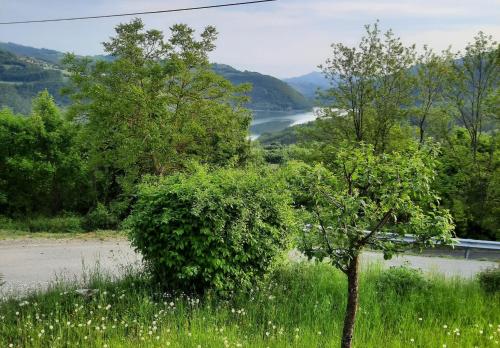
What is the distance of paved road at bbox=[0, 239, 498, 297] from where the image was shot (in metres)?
9.13

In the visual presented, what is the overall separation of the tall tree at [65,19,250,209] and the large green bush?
10758 mm

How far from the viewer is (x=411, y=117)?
19844mm

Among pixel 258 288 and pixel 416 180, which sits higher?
pixel 416 180

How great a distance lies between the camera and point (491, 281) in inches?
281

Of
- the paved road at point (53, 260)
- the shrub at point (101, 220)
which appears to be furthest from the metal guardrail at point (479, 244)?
the shrub at point (101, 220)

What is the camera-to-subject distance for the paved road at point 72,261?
30.0 feet

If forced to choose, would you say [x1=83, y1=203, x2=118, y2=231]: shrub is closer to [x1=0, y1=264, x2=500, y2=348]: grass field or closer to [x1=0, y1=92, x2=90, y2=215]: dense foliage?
[x1=0, y1=92, x2=90, y2=215]: dense foliage

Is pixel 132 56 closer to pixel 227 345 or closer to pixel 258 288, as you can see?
pixel 258 288

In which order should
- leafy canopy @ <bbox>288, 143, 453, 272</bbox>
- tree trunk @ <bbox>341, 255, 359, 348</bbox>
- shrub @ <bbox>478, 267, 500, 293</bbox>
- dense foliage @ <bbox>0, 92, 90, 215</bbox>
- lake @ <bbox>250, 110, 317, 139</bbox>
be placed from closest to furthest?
leafy canopy @ <bbox>288, 143, 453, 272</bbox> → tree trunk @ <bbox>341, 255, 359, 348</bbox> → shrub @ <bbox>478, 267, 500, 293</bbox> → dense foliage @ <bbox>0, 92, 90, 215</bbox> → lake @ <bbox>250, 110, 317, 139</bbox>

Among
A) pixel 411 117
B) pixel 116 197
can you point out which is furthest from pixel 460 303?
pixel 116 197

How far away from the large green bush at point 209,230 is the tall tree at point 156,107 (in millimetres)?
10758

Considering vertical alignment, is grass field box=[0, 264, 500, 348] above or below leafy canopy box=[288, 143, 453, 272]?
below

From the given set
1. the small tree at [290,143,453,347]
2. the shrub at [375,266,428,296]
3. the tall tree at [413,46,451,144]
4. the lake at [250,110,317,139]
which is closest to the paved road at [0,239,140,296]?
the shrub at [375,266,428,296]

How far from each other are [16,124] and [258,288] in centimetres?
1758
